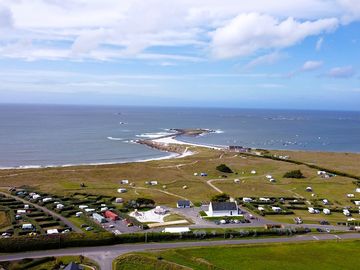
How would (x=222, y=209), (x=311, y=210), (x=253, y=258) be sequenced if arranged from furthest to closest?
1. (x=311, y=210)
2. (x=222, y=209)
3. (x=253, y=258)

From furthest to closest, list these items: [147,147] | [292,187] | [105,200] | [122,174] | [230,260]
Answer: [147,147]
[122,174]
[292,187]
[105,200]
[230,260]

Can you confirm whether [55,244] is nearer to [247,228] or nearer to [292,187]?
[247,228]

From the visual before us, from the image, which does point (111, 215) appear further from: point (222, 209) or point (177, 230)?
point (222, 209)

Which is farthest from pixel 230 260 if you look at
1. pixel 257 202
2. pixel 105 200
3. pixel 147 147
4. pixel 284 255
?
pixel 147 147

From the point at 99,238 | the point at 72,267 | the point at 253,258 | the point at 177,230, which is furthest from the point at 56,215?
the point at 253,258

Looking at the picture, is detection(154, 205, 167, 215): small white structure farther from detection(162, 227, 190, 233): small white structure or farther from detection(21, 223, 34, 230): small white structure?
detection(21, 223, 34, 230): small white structure

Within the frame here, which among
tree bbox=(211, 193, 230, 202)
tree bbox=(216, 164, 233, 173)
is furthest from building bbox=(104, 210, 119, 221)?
tree bbox=(216, 164, 233, 173)
